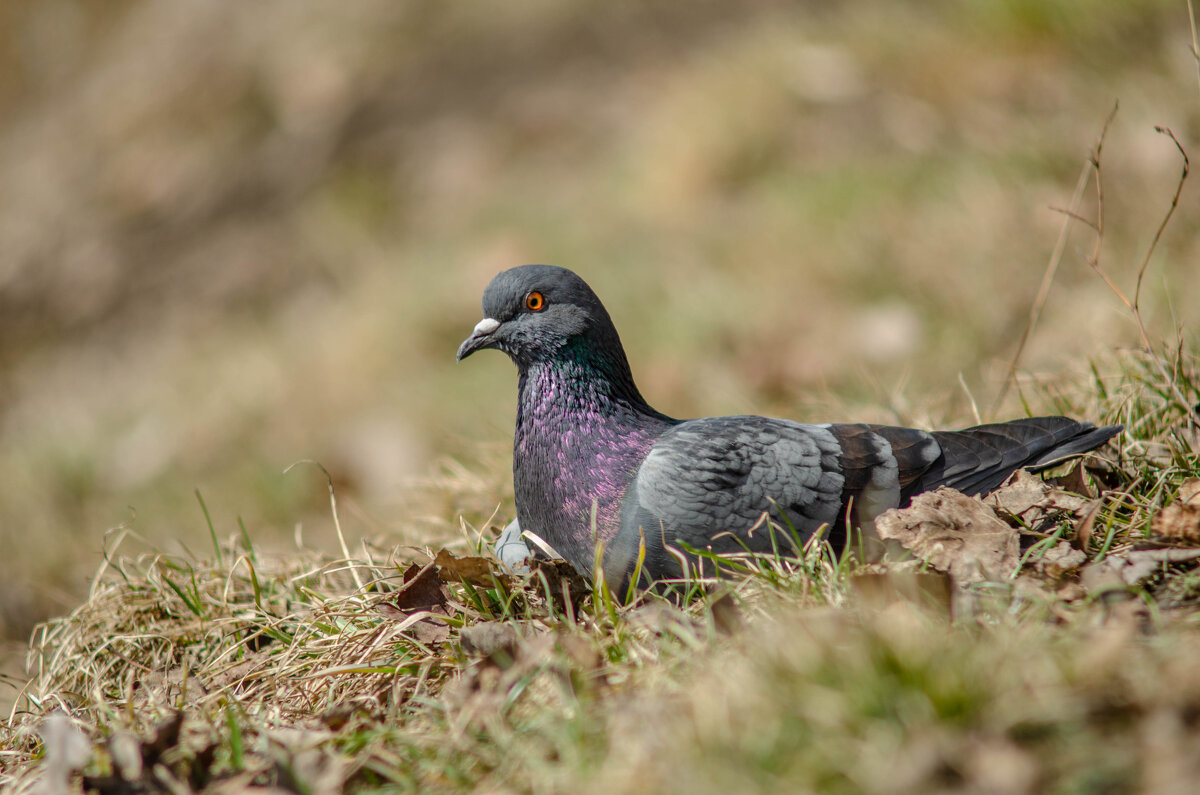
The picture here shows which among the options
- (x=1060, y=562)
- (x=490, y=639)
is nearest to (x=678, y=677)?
(x=490, y=639)

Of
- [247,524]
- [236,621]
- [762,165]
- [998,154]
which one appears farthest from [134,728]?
[762,165]

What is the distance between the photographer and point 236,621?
258cm

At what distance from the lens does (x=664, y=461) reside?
2.44 meters

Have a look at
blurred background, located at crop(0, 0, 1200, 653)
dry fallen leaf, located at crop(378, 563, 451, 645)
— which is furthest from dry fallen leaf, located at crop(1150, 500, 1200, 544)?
dry fallen leaf, located at crop(378, 563, 451, 645)

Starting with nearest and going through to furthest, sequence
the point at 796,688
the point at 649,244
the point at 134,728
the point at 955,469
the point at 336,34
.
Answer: the point at 796,688, the point at 134,728, the point at 955,469, the point at 649,244, the point at 336,34

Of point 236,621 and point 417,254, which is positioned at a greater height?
point 417,254

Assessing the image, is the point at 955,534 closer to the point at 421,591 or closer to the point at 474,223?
the point at 421,591

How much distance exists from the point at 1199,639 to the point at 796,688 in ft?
2.44

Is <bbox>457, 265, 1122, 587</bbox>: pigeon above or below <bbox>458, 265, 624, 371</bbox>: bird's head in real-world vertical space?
below

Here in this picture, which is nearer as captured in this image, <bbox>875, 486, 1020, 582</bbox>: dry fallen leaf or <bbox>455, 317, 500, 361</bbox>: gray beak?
<bbox>875, 486, 1020, 582</bbox>: dry fallen leaf

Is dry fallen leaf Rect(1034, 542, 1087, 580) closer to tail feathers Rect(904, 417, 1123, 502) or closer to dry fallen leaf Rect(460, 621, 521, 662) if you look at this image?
tail feathers Rect(904, 417, 1123, 502)

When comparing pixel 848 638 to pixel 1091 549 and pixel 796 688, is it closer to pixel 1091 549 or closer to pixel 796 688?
pixel 796 688

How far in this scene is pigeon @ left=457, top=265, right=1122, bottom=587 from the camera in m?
2.36

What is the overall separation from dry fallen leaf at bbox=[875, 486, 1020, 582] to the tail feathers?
0.25 m
